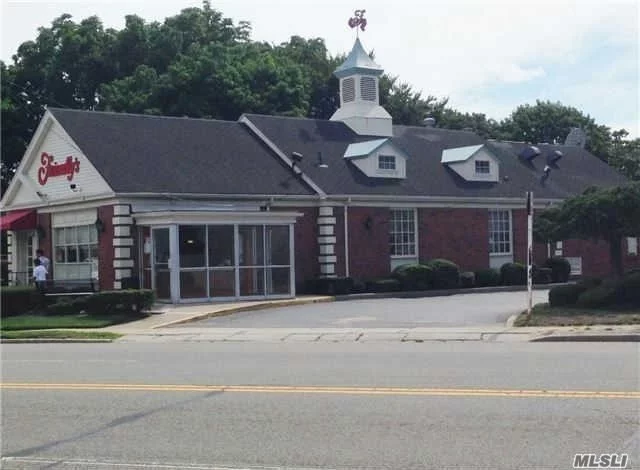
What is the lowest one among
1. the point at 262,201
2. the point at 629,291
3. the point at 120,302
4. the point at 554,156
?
the point at 120,302

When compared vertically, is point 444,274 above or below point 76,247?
below

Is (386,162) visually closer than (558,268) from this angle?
Yes

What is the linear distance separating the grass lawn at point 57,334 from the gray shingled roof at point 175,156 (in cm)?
757

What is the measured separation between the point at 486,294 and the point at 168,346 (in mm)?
15586

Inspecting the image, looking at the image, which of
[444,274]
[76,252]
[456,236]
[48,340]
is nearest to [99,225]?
[76,252]

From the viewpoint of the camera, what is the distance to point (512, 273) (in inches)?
1385

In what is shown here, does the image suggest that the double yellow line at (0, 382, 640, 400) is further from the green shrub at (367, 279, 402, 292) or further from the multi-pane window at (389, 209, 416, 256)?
the multi-pane window at (389, 209, 416, 256)

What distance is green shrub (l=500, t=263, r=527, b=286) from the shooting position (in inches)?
1383

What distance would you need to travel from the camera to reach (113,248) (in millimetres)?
29562

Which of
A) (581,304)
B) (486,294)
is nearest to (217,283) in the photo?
(486,294)

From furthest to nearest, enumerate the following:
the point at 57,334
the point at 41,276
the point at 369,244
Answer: the point at 369,244
the point at 41,276
the point at 57,334

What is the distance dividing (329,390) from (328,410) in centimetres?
134

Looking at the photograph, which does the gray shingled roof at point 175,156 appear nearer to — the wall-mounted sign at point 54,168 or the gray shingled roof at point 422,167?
the wall-mounted sign at point 54,168

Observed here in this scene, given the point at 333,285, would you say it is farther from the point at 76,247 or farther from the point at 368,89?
the point at 368,89
